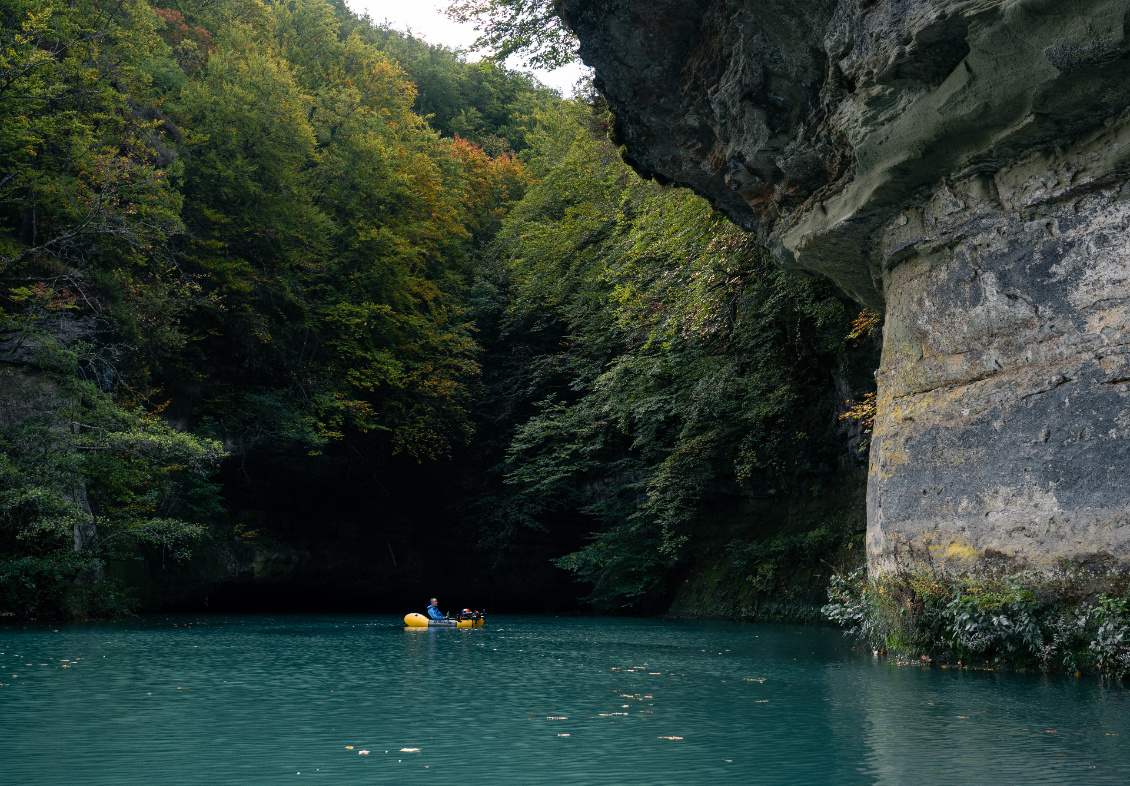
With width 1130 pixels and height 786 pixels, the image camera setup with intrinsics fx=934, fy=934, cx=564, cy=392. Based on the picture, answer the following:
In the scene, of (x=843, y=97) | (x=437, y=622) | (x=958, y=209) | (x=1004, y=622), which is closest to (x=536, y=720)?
(x=1004, y=622)

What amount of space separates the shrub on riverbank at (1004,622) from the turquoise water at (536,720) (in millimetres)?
271

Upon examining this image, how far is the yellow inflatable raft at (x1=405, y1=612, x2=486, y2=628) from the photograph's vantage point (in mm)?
18484

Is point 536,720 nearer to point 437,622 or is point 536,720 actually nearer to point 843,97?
point 843,97

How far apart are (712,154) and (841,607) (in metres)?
6.19

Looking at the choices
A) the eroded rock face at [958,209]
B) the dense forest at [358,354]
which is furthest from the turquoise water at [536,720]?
the dense forest at [358,354]

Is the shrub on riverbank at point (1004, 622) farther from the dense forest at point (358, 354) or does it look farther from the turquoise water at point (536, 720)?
the dense forest at point (358, 354)

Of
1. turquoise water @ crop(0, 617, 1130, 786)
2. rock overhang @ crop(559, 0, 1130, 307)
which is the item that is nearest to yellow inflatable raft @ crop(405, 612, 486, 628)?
turquoise water @ crop(0, 617, 1130, 786)

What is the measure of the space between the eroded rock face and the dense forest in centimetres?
353

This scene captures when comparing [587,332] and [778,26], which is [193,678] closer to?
[778,26]

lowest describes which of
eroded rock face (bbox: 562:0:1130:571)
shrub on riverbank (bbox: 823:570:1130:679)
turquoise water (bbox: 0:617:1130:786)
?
turquoise water (bbox: 0:617:1130:786)

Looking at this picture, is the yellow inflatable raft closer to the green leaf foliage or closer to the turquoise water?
the green leaf foliage

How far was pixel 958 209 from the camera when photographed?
9.56 m

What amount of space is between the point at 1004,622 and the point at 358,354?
1919 cm

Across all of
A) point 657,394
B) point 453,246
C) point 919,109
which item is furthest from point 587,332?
point 919,109
